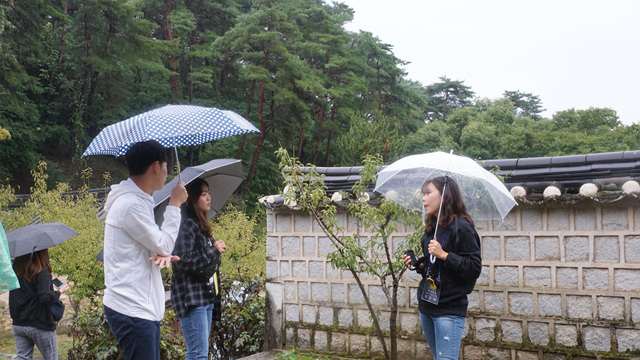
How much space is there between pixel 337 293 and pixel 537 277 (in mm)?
2107

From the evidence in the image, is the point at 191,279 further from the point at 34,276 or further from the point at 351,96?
the point at 351,96

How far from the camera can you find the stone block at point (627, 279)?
4.89m

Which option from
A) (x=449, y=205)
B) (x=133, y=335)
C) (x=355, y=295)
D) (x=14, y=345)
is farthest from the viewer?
(x=14, y=345)

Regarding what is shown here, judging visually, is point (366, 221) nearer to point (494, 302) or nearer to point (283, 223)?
point (494, 302)

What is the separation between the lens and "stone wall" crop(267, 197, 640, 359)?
16.3 feet

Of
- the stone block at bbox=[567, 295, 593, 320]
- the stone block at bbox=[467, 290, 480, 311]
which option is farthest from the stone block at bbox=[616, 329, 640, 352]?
the stone block at bbox=[467, 290, 480, 311]

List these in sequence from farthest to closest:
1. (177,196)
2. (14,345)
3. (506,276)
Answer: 1. (14,345)
2. (506,276)
3. (177,196)

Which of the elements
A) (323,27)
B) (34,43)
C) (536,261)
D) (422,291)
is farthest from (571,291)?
(323,27)

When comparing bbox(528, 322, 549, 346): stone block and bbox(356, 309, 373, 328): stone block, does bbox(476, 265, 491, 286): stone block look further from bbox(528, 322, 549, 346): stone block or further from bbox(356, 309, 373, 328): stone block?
bbox(356, 309, 373, 328): stone block

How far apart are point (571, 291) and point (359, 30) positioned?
97.7 ft

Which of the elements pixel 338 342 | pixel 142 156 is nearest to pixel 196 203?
pixel 142 156

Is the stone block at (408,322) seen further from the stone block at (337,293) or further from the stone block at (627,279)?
the stone block at (627,279)

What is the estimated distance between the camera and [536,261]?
5.33 m

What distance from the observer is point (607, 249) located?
502 cm
